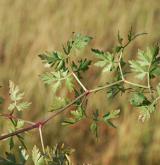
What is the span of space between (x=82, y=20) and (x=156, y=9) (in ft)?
1.62

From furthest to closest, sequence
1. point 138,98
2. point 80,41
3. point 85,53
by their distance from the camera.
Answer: point 85,53, point 80,41, point 138,98

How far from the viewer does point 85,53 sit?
376cm

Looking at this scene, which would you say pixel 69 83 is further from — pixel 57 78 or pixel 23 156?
pixel 23 156

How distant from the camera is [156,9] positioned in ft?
12.2

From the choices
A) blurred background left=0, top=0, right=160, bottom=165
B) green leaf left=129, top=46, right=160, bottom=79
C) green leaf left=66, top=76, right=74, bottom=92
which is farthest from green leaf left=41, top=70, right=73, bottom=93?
blurred background left=0, top=0, right=160, bottom=165

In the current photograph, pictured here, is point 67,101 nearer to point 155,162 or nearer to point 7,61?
point 155,162

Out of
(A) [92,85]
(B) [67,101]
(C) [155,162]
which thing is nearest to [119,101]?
(A) [92,85]

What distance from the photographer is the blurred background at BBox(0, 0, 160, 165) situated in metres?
3.45

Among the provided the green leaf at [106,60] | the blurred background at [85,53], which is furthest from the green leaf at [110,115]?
the blurred background at [85,53]

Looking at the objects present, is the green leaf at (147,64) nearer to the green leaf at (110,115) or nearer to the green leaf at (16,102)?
the green leaf at (110,115)

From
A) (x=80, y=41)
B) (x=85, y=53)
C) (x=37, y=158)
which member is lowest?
(x=85, y=53)

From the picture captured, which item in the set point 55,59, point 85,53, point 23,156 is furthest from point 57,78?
point 85,53

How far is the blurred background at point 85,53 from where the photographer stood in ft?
11.3

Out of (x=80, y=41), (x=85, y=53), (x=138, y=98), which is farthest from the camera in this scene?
(x=85, y=53)
